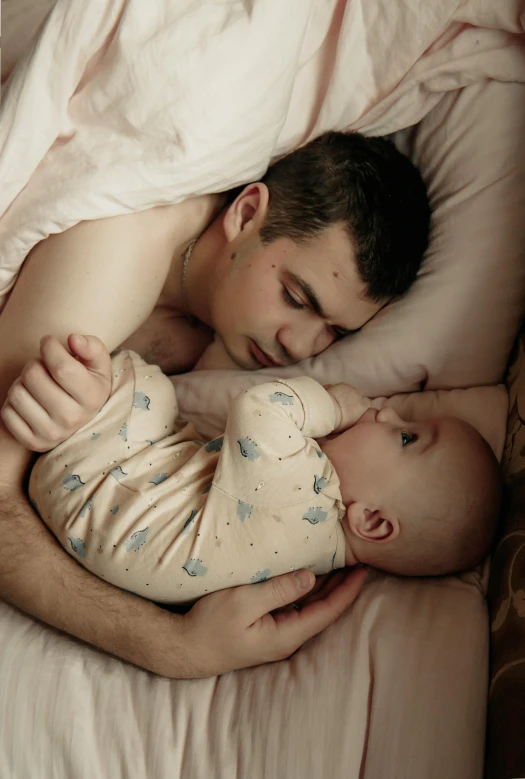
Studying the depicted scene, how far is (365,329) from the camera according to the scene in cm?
131

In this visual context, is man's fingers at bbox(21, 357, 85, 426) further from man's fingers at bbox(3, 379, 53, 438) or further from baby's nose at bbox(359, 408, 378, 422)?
baby's nose at bbox(359, 408, 378, 422)

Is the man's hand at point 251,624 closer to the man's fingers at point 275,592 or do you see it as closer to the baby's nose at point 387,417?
the man's fingers at point 275,592

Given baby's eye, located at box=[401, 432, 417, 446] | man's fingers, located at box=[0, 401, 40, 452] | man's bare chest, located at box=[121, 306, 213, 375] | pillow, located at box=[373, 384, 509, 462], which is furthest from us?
man's bare chest, located at box=[121, 306, 213, 375]

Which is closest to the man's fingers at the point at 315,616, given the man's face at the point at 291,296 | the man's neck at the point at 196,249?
the man's face at the point at 291,296

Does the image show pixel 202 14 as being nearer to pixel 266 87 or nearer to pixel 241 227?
pixel 266 87

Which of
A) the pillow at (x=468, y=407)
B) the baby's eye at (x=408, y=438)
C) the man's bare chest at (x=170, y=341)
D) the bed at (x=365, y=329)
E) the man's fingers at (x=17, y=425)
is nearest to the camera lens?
the bed at (x=365, y=329)

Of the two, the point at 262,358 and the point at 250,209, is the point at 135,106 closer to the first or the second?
the point at 250,209

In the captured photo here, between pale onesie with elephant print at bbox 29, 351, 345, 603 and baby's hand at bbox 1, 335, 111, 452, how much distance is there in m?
0.07

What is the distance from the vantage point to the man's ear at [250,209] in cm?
126

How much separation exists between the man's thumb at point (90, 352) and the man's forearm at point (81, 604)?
274mm

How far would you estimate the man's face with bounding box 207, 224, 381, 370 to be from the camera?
1200mm

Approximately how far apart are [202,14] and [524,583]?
98 cm

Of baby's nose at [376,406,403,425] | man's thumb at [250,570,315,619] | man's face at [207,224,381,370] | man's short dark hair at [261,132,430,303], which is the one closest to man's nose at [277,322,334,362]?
man's face at [207,224,381,370]

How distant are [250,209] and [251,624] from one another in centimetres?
75
